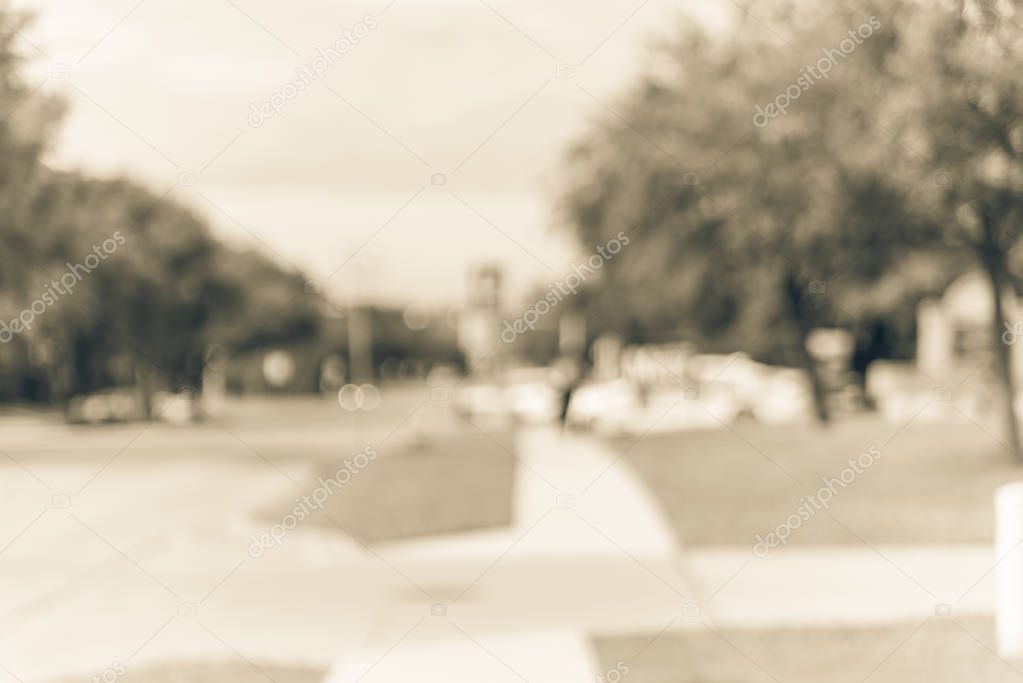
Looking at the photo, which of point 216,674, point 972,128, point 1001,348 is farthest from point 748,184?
point 216,674

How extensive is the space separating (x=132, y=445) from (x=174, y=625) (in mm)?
27693

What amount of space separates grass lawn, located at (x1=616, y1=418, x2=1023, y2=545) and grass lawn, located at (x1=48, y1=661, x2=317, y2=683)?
6.01m

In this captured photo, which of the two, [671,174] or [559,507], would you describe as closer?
[559,507]

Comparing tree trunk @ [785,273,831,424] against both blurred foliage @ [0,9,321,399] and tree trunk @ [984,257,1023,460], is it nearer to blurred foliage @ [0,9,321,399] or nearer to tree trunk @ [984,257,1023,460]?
tree trunk @ [984,257,1023,460]

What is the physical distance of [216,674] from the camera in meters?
7.11

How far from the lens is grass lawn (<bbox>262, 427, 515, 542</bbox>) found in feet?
46.9

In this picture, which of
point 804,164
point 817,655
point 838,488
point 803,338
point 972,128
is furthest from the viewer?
point 803,338

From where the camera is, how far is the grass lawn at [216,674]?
23.0 feet

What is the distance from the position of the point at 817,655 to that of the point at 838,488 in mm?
8577

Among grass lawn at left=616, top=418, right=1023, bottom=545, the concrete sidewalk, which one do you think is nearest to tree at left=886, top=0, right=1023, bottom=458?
grass lawn at left=616, top=418, right=1023, bottom=545

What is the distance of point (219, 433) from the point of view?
4375cm

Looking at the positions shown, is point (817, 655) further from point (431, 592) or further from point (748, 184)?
point (748, 184)

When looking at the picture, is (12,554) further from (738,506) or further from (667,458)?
(667,458)

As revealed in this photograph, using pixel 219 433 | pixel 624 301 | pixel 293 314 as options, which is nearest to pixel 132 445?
pixel 219 433
